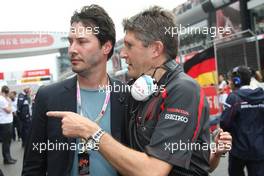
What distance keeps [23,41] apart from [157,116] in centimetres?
3081

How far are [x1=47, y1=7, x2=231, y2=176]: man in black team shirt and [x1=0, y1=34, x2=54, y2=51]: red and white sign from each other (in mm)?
29463

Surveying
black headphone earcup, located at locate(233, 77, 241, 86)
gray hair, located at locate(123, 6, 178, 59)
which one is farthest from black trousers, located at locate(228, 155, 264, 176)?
gray hair, located at locate(123, 6, 178, 59)

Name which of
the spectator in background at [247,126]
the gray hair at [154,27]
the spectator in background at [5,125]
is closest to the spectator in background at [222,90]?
the spectator in background at [247,126]

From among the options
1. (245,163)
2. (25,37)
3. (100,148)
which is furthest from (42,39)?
(100,148)

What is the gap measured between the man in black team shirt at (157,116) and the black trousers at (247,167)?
256cm

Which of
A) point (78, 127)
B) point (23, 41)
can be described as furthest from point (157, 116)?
point (23, 41)

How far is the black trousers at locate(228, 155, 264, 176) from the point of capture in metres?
4.20

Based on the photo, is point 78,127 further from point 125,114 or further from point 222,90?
point 222,90

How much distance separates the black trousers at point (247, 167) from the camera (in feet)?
13.8

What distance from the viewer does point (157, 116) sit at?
179cm

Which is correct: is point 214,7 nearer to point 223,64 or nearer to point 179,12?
point 179,12

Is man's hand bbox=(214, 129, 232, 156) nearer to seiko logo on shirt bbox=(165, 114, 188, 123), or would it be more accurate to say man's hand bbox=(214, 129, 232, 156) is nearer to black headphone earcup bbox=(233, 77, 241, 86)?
seiko logo on shirt bbox=(165, 114, 188, 123)

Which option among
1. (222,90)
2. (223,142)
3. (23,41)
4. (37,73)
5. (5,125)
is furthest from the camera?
(37,73)

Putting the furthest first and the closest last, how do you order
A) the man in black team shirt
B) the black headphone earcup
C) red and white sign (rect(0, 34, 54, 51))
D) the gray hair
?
red and white sign (rect(0, 34, 54, 51))
the black headphone earcup
the gray hair
the man in black team shirt
